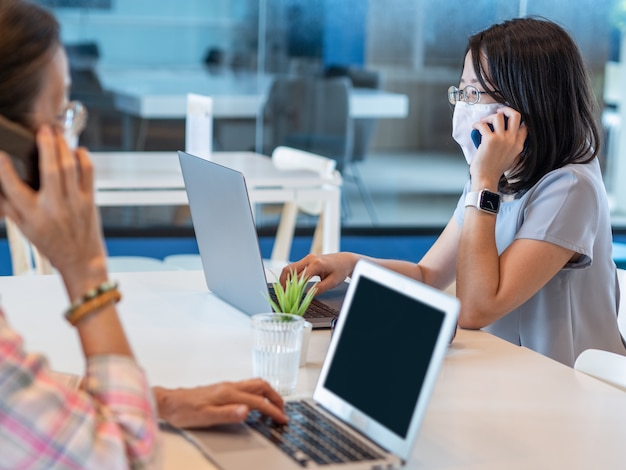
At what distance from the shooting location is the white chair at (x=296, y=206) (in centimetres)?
373

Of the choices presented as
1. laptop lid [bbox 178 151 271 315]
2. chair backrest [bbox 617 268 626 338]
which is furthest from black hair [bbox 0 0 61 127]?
chair backrest [bbox 617 268 626 338]

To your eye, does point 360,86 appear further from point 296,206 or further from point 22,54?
point 22,54

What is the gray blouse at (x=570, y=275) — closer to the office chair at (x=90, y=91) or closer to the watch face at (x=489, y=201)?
the watch face at (x=489, y=201)

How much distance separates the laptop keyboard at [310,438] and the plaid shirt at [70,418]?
0.77ft

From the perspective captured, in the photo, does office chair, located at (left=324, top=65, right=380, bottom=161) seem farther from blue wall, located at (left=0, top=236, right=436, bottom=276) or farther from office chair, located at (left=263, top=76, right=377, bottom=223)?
blue wall, located at (left=0, top=236, right=436, bottom=276)

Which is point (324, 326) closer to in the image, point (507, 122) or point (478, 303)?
point (478, 303)

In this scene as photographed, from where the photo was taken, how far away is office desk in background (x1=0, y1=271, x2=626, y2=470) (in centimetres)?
128

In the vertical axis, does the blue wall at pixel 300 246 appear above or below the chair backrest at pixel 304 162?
below

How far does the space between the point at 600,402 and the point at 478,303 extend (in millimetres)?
409

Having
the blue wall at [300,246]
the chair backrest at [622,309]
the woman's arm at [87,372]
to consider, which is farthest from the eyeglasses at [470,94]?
the blue wall at [300,246]

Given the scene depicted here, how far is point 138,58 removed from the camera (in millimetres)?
5824

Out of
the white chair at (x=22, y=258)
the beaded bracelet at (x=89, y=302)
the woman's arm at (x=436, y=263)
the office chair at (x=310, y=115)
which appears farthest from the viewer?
the office chair at (x=310, y=115)

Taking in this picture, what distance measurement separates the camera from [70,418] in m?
0.96

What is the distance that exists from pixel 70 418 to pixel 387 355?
1.40 feet
